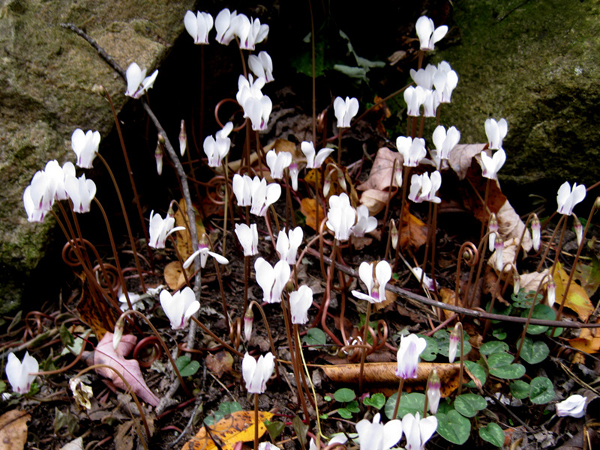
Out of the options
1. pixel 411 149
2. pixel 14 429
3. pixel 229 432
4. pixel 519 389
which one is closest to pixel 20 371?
pixel 14 429

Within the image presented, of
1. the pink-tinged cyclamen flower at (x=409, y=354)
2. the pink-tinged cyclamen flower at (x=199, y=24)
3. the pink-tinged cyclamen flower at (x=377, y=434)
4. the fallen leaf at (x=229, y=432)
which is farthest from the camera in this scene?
the pink-tinged cyclamen flower at (x=199, y=24)

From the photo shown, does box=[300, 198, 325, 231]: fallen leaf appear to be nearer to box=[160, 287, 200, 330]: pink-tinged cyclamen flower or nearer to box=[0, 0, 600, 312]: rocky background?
box=[0, 0, 600, 312]: rocky background

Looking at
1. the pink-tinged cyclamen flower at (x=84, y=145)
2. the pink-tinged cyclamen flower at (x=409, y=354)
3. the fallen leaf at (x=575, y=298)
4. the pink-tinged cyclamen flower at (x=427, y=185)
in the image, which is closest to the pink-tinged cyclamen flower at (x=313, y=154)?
the pink-tinged cyclamen flower at (x=427, y=185)

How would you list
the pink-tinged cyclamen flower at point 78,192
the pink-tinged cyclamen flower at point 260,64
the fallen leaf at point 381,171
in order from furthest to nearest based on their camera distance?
the fallen leaf at point 381,171 → the pink-tinged cyclamen flower at point 260,64 → the pink-tinged cyclamen flower at point 78,192

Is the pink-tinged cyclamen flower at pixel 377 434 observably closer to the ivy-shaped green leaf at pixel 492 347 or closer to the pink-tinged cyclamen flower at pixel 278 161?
the ivy-shaped green leaf at pixel 492 347

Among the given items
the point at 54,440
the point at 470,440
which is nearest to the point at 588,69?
the point at 470,440

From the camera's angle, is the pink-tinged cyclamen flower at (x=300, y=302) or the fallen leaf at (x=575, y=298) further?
the fallen leaf at (x=575, y=298)

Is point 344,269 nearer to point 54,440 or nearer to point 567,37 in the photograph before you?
point 54,440

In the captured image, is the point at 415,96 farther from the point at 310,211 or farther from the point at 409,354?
the point at 409,354
